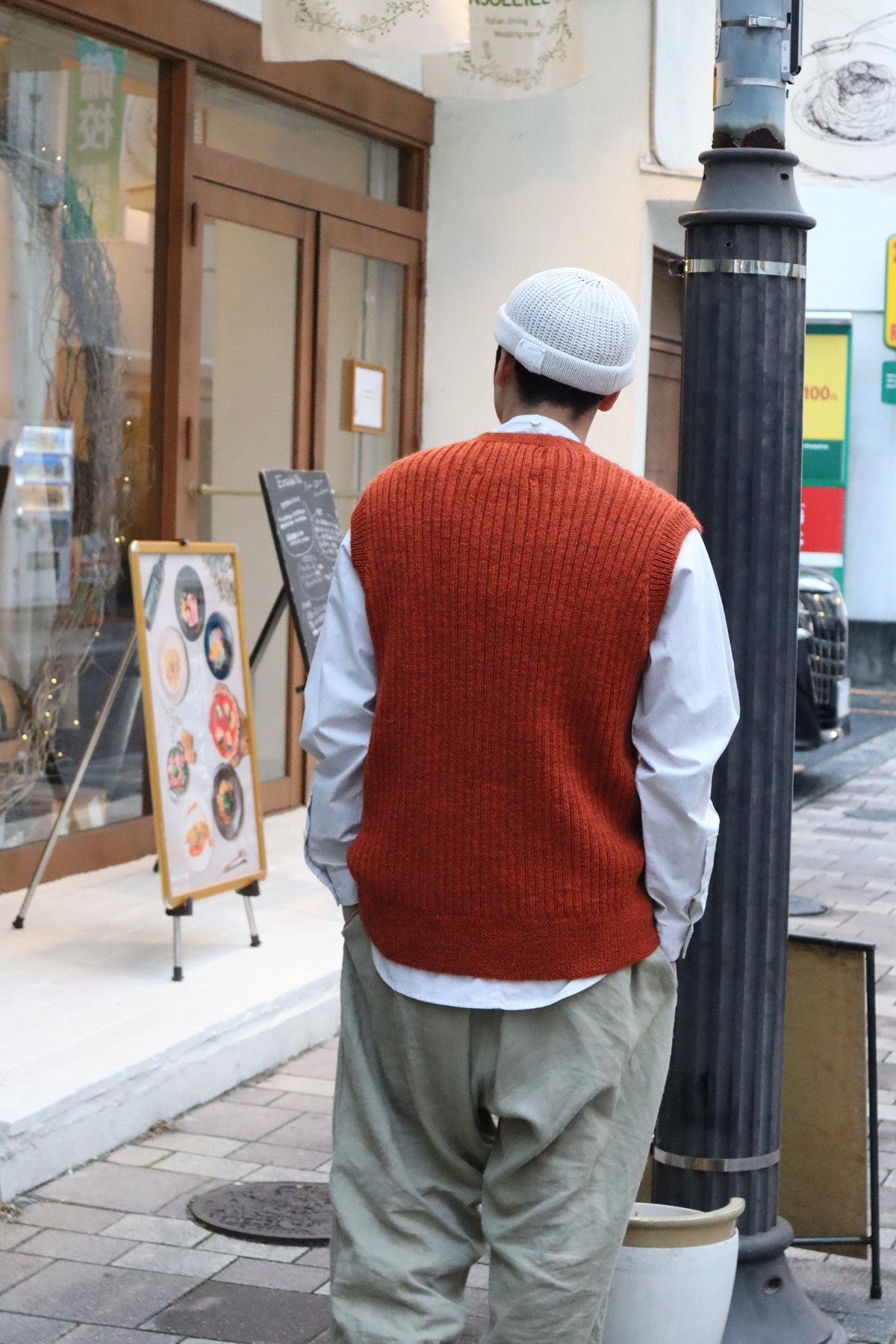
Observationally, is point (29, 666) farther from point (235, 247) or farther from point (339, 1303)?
point (339, 1303)

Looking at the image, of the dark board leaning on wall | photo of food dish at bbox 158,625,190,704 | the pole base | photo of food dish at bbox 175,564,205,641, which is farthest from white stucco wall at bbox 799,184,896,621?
the pole base

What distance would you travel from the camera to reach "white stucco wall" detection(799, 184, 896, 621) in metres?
18.2

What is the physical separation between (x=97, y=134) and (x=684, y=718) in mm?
5000

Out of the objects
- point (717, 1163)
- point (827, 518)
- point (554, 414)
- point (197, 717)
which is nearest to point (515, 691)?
point (554, 414)

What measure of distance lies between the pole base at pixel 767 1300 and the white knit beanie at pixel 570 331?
1.67 metres

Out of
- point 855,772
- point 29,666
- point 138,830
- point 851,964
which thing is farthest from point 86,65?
point 855,772

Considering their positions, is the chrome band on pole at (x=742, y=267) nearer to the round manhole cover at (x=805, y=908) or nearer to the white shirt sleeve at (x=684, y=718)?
the white shirt sleeve at (x=684, y=718)

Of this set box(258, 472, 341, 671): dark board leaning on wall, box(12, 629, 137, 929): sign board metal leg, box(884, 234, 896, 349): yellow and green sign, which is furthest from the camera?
box(884, 234, 896, 349): yellow and green sign

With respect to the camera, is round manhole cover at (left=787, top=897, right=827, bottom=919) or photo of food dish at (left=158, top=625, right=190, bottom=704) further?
round manhole cover at (left=787, top=897, right=827, bottom=919)

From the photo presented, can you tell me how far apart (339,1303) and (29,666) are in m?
4.31

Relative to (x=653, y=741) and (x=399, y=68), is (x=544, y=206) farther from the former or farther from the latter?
(x=653, y=741)

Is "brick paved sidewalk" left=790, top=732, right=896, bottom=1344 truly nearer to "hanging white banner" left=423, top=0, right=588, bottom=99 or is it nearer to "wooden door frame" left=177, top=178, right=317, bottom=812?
"wooden door frame" left=177, top=178, right=317, bottom=812

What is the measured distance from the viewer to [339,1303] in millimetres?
2447

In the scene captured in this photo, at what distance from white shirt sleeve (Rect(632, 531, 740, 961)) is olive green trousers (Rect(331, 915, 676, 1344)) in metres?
0.20
